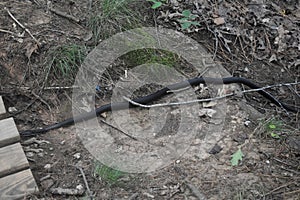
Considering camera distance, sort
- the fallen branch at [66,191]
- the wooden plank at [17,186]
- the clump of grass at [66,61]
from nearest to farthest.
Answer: the wooden plank at [17,186], the fallen branch at [66,191], the clump of grass at [66,61]

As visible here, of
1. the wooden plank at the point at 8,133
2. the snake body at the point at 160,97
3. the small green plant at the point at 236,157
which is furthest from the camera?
the snake body at the point at 160,97

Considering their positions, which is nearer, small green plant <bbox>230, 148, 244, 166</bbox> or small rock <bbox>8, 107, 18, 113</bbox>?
small green plant <bbox>230, 148, 244, 166</bbox>

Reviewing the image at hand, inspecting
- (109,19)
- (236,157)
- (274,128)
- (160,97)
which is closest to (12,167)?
(160,97)

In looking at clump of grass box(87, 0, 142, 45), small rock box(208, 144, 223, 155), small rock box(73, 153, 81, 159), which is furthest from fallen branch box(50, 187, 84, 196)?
clump of grass box(87, 0, 142, 45)

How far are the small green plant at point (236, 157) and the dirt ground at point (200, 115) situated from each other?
0.09ft

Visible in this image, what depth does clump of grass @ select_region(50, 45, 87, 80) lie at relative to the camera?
283cm

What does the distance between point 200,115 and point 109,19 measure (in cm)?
91

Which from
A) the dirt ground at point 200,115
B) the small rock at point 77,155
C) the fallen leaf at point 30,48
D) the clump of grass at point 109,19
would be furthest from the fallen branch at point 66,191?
the clump of grass at point 109,19

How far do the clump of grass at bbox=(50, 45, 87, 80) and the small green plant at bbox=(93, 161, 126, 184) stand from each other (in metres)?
0.72

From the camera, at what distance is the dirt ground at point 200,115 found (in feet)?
7.65

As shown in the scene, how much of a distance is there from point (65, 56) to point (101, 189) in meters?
0.96

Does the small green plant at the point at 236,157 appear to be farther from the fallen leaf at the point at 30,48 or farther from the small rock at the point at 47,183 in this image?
the fallen leaf at the point at 30,48

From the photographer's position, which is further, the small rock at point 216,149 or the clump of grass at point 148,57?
the clump of grass at point 148,57

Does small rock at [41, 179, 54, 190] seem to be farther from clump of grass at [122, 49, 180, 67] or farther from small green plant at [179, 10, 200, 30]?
small green plant at [179, 10, 200, 30]
